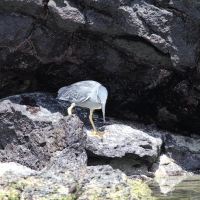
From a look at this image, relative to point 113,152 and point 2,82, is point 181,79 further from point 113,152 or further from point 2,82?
point 2,82

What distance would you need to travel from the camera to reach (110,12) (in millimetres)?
6465

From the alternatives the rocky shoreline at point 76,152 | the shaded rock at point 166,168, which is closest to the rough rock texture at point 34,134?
the rocky shoreline at point 76,152

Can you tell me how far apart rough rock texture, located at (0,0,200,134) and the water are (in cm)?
148

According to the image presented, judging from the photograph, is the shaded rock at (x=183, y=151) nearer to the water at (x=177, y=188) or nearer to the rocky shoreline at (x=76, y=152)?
the rocky shoreline at (x=76, y=152)

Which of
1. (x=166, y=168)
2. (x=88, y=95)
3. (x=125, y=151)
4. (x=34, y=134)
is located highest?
(x=88, y=95)

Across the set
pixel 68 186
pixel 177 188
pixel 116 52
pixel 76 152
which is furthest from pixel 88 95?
pixel 68 186

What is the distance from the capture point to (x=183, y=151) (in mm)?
7160

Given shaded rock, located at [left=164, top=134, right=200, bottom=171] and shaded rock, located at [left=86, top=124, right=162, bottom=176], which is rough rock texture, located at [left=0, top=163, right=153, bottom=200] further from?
shaded rock, located at [left=164, top=134, right=200, bottom=171]

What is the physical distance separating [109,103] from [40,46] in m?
1.58

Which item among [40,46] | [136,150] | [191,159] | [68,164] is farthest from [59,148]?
[191,159]

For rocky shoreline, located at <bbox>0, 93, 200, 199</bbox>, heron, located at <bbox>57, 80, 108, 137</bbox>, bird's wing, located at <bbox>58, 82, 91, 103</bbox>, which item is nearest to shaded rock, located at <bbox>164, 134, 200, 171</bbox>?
rocky shoreline, located at <bbox>0, 93, 200, 199</bbox>

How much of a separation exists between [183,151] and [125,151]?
120 cm

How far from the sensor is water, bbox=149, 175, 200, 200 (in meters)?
4.92

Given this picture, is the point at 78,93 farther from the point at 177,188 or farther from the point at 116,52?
the point at 177,188
